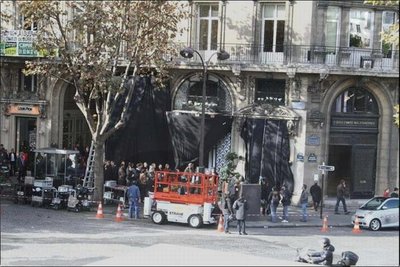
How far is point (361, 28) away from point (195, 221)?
41.0ft

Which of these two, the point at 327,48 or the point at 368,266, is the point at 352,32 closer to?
the point at 327,48

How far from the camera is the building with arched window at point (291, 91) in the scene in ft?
100

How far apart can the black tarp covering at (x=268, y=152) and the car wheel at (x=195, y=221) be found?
757 centimetres

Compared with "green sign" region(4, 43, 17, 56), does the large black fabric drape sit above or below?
below

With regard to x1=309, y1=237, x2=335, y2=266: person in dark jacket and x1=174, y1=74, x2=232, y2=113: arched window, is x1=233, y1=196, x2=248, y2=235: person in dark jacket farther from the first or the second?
x1=174, y1=74, x2=232, y2=113: arched window

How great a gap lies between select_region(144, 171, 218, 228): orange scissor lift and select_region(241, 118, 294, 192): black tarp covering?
6.88 metres

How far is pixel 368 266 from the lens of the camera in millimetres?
18031

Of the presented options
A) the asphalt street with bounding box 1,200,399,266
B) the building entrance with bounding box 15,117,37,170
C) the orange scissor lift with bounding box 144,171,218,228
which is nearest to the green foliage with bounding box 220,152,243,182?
the orange scissor lift with bounding box 144,171,218,228

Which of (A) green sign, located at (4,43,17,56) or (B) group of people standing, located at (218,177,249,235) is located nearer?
(B) group of people standing, located at (218,177,249,235)

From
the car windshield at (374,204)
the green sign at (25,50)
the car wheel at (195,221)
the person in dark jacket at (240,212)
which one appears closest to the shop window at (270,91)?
the car windshield at (374,204)

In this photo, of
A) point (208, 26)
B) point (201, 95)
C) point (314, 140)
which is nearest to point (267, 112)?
point (314, 140)

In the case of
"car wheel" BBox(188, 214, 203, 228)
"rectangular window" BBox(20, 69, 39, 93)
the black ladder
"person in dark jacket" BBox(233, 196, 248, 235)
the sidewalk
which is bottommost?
the sidewalk

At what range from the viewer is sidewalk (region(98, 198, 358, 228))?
25797 mm

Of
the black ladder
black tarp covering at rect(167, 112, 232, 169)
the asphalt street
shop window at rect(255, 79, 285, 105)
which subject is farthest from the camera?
black tarp covering at rect(167, 112, 232, 169)
